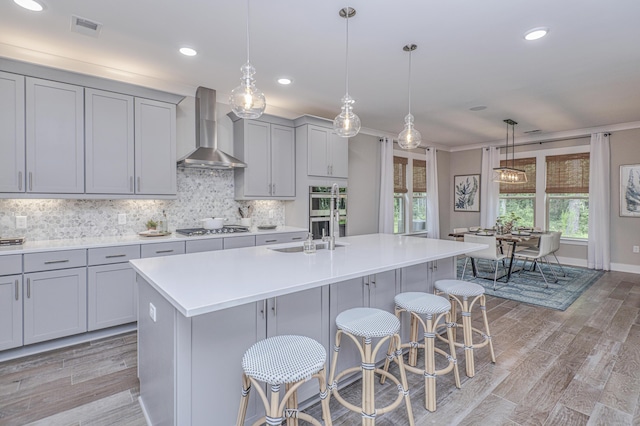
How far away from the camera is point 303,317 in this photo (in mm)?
1975

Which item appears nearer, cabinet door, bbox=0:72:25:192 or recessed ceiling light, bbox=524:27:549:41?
recessed ceiling light, bbox=524:27:549:41

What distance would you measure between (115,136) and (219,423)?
2.94 m

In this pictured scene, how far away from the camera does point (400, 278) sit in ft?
8.63

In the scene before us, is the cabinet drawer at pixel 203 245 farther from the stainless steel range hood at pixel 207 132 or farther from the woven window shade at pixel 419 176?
the woven window shade at pixel 419 176

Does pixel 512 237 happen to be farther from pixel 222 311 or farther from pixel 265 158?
pixel 222 311

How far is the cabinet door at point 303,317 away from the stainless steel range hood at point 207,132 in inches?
96.0

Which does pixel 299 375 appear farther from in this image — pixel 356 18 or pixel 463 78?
pixel 463 78

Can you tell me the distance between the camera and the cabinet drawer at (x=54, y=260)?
267 cm

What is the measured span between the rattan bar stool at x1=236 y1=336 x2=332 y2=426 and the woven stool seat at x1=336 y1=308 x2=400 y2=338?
34 centimetres

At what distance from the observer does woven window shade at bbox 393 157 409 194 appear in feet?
22.4

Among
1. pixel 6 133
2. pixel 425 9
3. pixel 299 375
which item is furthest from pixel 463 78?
pixel 6 133

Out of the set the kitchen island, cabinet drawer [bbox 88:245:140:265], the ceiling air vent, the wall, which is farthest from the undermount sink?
the wall

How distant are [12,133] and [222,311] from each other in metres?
2.73

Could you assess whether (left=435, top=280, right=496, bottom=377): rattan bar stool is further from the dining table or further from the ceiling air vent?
the ceiling air vent
